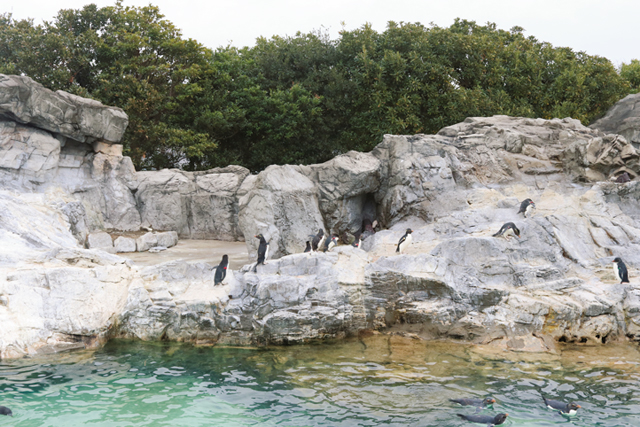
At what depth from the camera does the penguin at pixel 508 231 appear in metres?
12.0

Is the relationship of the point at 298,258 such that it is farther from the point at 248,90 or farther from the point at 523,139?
the point at 248,90

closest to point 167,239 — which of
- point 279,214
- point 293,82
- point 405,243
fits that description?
point 279,214

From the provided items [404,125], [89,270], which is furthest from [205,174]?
[89,270]

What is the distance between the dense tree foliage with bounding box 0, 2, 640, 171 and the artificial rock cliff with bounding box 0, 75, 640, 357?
4.14 meters

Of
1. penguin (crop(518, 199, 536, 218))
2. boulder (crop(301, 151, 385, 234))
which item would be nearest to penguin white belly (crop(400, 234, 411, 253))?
penguin (crop(518, 199, 536, 218))

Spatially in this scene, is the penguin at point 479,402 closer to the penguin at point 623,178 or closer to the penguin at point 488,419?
the penguin at point 488,419

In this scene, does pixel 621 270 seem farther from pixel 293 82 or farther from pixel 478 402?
pixel 293 82

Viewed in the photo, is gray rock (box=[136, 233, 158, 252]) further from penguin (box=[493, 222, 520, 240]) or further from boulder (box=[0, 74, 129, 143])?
penguin (box=[493, 222, 520, 240])

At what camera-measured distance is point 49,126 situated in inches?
678

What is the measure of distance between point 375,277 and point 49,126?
12.2m

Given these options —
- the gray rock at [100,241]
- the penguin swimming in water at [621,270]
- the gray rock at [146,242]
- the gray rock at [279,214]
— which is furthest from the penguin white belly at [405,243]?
the gray rock at [100,241]

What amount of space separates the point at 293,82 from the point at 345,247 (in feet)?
46.5

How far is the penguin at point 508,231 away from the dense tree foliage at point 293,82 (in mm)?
10417

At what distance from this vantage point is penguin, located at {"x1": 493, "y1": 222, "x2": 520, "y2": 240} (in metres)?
12.0
